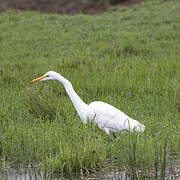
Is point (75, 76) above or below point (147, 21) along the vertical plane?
below

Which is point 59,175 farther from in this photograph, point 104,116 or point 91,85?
point 91,85

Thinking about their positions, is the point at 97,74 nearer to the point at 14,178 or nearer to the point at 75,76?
the point at 75,76

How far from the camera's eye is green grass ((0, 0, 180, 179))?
449 cm

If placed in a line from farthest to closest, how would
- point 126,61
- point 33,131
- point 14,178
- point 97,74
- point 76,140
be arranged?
1. point 126,61
2. point 97,74
3. point 33,131
4. point 76,140
5. point 14,178

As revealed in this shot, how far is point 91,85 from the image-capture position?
7.29m

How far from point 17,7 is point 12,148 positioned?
13832mm

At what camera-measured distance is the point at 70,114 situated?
5.84 m

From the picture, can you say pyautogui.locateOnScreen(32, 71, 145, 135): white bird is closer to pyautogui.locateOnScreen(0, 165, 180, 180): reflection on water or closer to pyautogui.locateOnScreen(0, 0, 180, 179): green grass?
pyautogui.locateOnScreen(0, 0, 180, 179): green grass

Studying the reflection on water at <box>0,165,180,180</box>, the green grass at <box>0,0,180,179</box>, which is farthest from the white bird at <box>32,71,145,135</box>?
the reflection on water at <box>0,165,180,180</box>

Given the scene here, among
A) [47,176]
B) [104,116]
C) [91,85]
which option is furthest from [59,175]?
[91,85]

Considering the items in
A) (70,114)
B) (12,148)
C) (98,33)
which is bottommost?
(12,148)

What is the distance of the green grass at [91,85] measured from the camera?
449 centimetres

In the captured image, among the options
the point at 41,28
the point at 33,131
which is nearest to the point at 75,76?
the point at 33,131

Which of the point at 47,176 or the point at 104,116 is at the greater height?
the point at 104,116
